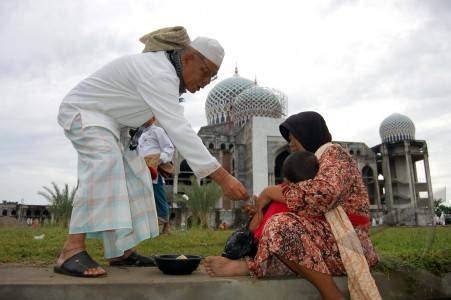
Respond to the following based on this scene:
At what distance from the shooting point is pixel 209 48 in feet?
8.74

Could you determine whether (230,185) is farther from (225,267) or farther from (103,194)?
(103,194)

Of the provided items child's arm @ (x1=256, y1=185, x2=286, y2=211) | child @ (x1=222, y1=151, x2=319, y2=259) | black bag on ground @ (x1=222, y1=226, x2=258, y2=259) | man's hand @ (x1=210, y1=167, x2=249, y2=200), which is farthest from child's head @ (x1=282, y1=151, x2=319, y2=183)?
black bag on ground @ (x1=222, y1=226, x2=258, y2=259)

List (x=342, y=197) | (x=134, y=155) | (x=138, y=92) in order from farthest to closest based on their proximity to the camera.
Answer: (x=134, y=155)
(x=138, y=92)
(x=342, y=197)

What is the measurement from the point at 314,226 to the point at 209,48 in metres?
1.36

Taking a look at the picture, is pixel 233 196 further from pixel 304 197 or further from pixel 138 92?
pixel 138 92

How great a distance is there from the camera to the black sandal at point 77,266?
228cm

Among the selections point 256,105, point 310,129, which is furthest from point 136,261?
point 256,105

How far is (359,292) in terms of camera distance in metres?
2.20

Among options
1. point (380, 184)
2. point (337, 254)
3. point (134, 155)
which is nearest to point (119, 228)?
point (134, 155)

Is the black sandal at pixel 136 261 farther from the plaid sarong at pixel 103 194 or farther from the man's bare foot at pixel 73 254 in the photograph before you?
the man's bare foot at pixel 73 254

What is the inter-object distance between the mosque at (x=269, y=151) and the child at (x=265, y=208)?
21035 millimetres

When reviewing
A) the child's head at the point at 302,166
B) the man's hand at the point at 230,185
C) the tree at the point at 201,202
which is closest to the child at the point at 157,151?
the man's hand at the point at 230,185

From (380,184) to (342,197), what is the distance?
35235 mm

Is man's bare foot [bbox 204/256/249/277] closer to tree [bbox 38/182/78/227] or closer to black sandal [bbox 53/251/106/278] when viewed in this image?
black sandal [bbox 53/251/106/278]
